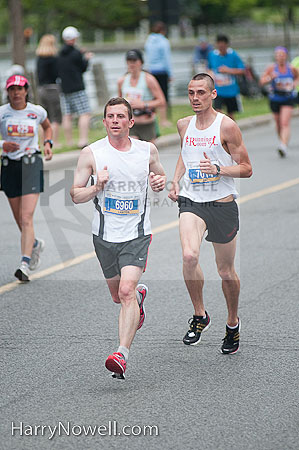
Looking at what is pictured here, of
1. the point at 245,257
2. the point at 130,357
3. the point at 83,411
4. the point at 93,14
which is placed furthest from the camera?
the point at 93,14

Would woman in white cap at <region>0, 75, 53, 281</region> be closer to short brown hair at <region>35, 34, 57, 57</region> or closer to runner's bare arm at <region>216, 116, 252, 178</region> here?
runner's bare arm at <region>216, 116, 252, 178</region>

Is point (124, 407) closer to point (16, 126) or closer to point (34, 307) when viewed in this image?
point (34, 307)

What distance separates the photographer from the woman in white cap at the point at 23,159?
8.35 metres

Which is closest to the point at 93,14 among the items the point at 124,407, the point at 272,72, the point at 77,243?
the point at 272,72

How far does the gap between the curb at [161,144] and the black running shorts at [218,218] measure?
28.4 ft

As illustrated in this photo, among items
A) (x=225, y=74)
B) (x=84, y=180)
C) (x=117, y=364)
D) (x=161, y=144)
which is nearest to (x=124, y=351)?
(x=117, y=364)

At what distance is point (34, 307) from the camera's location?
24.0ft

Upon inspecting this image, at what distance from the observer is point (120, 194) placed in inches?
229

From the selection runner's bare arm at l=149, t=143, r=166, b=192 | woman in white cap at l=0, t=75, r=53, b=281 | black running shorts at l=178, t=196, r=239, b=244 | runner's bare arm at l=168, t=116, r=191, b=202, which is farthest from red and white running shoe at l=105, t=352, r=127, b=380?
woman in white cap at l=0, t=75, r=53, b=281

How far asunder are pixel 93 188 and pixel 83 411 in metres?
1.44

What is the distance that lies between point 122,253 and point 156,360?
2.58 feet

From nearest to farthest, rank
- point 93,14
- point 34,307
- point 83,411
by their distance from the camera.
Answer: point 83,411 < point 34,307 < point 93,14

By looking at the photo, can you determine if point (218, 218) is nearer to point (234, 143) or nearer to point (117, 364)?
point (234, 143)

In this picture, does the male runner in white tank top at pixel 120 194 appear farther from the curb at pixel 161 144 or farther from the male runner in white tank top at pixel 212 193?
the curb at pixel 161 144
